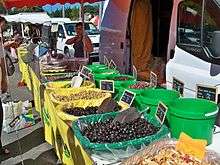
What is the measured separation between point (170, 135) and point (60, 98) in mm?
1407

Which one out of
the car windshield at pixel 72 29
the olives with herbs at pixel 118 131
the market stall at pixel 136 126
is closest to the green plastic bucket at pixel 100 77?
the market stall at pixel 136 126

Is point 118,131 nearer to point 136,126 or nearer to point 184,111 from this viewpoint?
point 136,126

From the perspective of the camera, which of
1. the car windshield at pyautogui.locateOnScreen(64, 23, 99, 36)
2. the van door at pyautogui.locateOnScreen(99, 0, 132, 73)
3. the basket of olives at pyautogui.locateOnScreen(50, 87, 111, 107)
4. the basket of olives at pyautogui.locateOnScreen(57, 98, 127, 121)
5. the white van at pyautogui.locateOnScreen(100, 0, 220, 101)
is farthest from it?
the car windshield at pyautogui.locateOnScreen(64, 23, 99, 36)

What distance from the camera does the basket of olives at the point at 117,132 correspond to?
87.4 inches

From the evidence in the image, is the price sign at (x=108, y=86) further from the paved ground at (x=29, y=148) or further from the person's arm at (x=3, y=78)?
the person's arm at (x=3, y=78)

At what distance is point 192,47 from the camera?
12.2 ft

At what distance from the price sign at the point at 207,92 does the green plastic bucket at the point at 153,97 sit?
0.78 ft

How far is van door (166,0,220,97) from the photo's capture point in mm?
3406

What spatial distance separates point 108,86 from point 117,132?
1165 mm

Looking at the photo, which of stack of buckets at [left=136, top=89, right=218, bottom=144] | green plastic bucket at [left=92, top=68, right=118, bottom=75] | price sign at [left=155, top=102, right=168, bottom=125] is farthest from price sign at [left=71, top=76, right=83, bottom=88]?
price sign at [left=155, top=102, right=168, bottom=125]

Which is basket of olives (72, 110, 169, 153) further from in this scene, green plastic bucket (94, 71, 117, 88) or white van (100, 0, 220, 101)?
green plastic bucket (94, 71, 117, 88)

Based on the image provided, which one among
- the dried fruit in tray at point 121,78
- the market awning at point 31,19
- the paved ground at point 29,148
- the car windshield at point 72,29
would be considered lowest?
the paved ground at point 29,148

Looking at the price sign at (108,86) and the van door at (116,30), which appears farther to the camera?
the van door at (116,30)

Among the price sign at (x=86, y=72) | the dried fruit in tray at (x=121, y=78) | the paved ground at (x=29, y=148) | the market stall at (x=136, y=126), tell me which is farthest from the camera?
the paved ground at (x=29, y=148)
